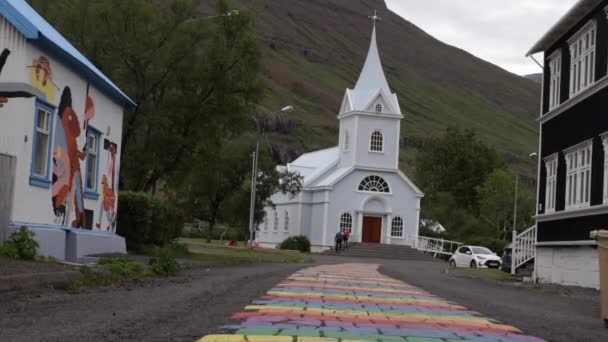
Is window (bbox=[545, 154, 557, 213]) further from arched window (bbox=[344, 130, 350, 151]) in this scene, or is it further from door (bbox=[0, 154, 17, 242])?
arched window (bbox=[344, 130, 350, 151])

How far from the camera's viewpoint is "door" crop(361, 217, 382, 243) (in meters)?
70.0

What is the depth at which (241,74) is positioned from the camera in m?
34.8

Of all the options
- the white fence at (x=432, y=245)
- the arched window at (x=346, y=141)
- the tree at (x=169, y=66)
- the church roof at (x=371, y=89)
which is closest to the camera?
the tree at (x=169, y=66)

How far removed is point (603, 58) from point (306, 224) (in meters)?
48.4

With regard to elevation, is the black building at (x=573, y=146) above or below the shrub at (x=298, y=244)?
above

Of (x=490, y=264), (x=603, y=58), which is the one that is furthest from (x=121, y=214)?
(x=490, y=264)

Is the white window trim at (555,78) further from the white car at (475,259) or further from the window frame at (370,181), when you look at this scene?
the window frame at (370,181)

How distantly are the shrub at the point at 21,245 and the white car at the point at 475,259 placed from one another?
117 feet

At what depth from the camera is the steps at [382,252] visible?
2531 inches

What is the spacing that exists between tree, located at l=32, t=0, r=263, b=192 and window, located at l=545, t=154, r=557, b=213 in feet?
36.9

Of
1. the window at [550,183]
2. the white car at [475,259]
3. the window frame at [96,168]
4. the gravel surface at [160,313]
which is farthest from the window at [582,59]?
the white car at [475,259]

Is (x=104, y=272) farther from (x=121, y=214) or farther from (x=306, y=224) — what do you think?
(x=306, y=224)

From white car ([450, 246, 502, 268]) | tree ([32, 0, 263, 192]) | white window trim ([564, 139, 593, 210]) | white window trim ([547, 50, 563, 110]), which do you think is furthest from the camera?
white car ([450, 246, 502, 268])

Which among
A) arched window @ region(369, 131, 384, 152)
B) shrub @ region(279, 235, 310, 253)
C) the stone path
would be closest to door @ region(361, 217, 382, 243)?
shrub @ region(279, 235, 310, 253)
